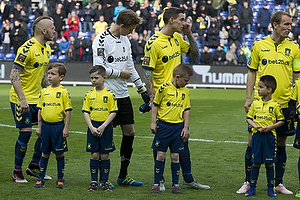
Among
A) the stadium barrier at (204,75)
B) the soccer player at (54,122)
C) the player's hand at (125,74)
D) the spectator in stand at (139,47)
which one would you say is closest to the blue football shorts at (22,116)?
the soccer player at (54,122)

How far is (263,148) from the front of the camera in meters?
6.27

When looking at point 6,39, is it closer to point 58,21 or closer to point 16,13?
point 16,13

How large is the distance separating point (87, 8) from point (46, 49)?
76.1ft

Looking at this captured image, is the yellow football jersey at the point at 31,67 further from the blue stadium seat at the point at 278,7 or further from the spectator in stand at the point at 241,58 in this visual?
the blue stadium seat at the point at 278,7

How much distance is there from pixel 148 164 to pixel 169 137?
1998mm

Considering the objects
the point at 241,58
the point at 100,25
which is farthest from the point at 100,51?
the point at 100,25

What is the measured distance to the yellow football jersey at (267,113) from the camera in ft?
20.5

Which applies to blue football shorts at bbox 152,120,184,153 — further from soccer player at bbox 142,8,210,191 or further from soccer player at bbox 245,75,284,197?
soccer player at bbox 245,75,284,197

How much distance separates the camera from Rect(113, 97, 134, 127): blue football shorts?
6.94 m

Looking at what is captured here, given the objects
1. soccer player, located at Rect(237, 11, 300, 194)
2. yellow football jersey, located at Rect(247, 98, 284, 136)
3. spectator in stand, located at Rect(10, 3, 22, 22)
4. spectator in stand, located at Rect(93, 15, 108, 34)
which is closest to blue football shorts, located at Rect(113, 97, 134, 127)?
soccer player, located at Rect(237, 11, 300, 194)

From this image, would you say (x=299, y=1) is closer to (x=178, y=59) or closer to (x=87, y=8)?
(x=87, y=8)

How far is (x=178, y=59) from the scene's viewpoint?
680 cm

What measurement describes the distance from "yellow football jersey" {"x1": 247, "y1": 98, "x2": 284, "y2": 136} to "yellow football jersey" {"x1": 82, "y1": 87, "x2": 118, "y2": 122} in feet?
5.76

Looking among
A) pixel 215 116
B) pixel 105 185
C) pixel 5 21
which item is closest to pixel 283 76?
pixel 105 185
